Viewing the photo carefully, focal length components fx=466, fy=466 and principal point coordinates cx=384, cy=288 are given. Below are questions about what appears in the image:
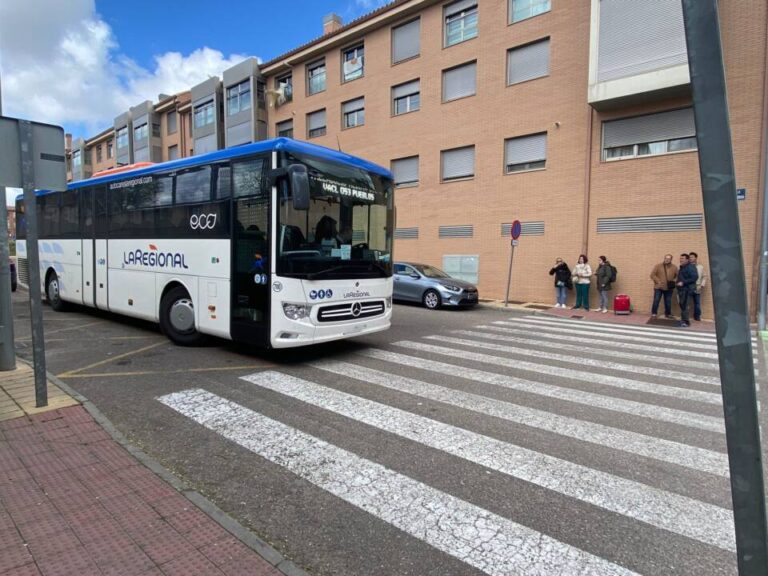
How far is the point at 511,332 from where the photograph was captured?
10.4m

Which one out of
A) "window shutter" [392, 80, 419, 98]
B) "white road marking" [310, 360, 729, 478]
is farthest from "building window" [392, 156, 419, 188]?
"white road marking" [310, 360, 729, 478]

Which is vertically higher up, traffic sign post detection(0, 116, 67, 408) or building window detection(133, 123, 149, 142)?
building window detection(133, 123, 149, 142)

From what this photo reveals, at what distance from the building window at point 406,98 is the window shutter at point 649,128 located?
326 inches

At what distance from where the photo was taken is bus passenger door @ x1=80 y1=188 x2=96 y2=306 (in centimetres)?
976

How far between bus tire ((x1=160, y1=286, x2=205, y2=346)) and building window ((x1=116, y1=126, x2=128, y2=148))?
41.1 m

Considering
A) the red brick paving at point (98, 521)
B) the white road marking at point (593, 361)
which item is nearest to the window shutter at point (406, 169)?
the white road marking at point (593, 361)

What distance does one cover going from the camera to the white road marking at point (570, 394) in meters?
4.86

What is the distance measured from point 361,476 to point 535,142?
1595cm

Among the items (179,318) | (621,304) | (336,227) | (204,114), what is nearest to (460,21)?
(621,304)

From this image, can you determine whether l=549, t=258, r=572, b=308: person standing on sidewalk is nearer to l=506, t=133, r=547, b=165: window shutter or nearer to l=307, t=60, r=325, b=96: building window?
l=506, t=133, r=547, b=165: window shutter

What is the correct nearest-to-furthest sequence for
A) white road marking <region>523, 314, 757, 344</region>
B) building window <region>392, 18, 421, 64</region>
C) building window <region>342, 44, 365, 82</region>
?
1. white road marking <region>523, 314, 757, 344</region>
2. building window <region>392, 18, 421, 64</region>
3. building window <region>342, 44, 365, 82</region>

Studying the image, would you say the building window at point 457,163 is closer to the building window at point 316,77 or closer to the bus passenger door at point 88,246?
the building window at point 316,77

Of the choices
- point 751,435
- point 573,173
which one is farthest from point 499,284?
point 751,435

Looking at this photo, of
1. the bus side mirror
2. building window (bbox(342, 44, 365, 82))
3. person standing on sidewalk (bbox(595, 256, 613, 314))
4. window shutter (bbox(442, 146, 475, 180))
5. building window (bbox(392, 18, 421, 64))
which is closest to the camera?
the bus side mirror
